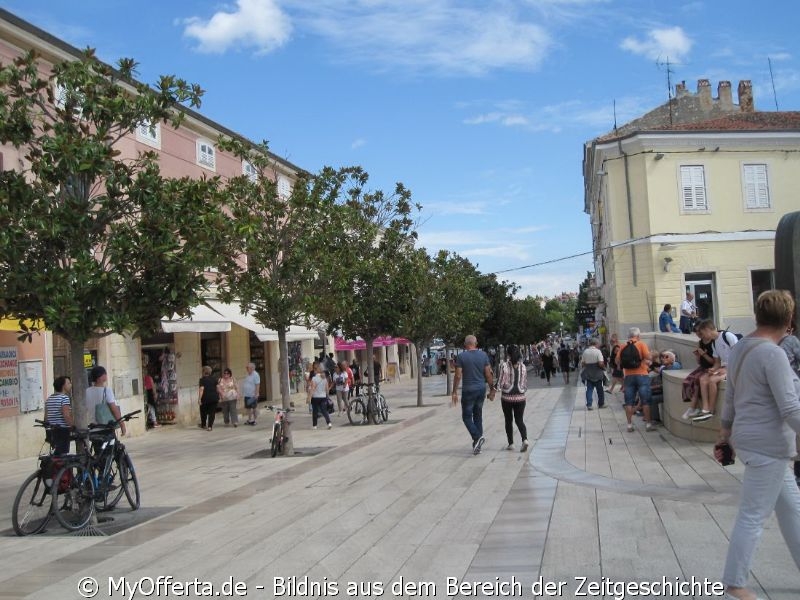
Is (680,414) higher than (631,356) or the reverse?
the reverse

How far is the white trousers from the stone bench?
20.0 feet

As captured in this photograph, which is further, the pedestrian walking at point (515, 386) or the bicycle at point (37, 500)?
the pedestrian walking at point (515, 386)

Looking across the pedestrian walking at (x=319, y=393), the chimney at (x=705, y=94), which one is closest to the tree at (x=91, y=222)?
the pedestrian walking at (x=319, y=393)

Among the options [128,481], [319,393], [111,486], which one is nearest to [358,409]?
[319,393]

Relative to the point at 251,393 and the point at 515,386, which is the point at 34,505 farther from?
the point at 251,393

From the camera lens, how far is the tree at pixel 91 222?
8367mm

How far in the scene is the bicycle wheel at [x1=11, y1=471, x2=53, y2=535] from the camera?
8188 mm

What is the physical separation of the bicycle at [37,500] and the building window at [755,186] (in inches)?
950

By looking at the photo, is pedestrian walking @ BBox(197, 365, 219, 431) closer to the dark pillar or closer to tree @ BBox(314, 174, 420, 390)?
tree @ BBox(314, 174, 420, 390)

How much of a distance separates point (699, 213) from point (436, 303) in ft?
30.4

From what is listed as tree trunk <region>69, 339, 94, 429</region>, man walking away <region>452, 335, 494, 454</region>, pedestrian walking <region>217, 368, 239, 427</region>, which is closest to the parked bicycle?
pedestrian walking <region>217, 368, 239, 427</region>

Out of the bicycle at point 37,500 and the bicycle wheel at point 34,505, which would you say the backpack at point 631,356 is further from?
the bicycle wheel at point 34,505

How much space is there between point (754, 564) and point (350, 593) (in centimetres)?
276

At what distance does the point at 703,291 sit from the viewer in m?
26.2
